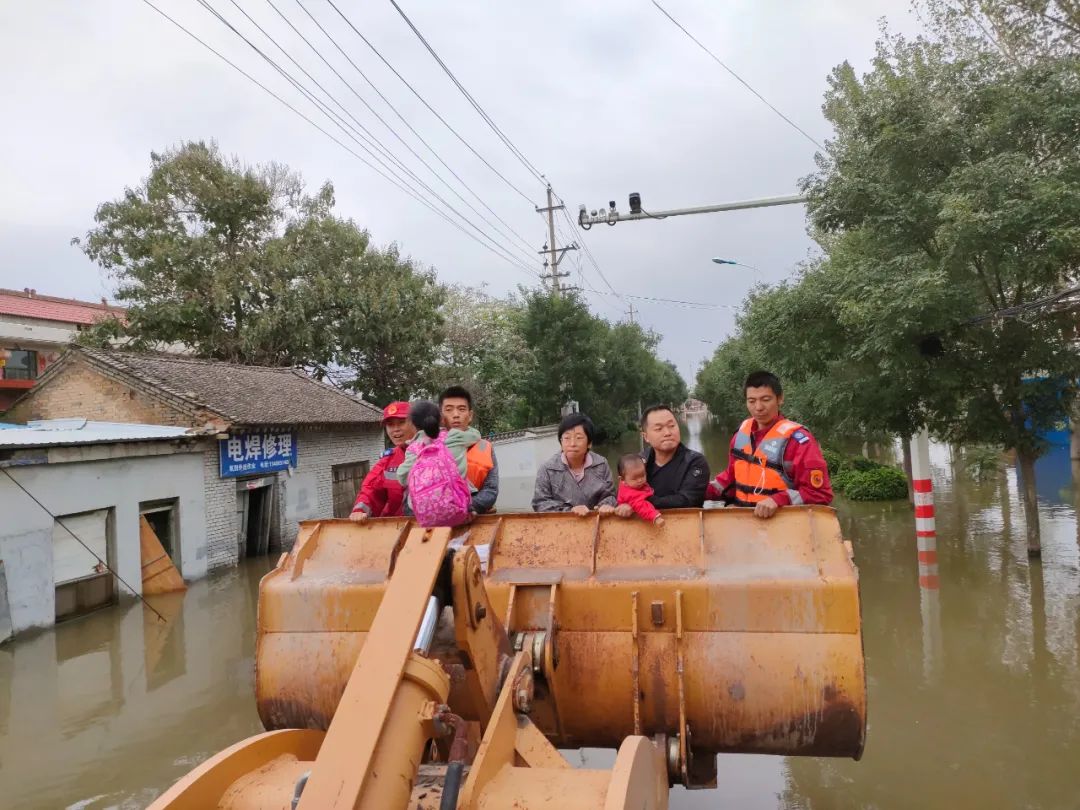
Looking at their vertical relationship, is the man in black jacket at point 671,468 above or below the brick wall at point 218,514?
above

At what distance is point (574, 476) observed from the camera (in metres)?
4.43

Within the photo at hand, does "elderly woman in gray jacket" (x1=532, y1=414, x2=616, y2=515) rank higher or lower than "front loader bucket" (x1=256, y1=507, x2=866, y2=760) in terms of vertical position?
higher

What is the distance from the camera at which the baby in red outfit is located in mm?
3535

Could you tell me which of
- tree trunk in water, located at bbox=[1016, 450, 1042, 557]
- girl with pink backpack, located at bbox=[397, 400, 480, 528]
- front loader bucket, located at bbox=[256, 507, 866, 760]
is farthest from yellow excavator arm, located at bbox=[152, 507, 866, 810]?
tree trunk in water, located at bbox=[1016, 450, 1042, 557]

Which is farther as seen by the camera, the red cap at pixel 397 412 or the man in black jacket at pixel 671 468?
the red cap at pixel 397 412

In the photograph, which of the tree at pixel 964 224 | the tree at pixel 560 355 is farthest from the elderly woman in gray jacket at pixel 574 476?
the tree at pixel 560 355

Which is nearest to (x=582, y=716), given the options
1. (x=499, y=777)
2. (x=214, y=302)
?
(x=499, y=777)

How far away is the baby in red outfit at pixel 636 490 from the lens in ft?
11.6

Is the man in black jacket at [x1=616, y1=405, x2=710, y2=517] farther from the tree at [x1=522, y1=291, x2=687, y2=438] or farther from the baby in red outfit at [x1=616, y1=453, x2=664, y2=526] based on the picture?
the tree at [x1=522, y1=291, x2=687, y2=438]

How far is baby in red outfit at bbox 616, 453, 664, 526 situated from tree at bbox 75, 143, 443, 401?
1705cm

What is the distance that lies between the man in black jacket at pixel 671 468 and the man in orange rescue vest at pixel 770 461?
0.76ft

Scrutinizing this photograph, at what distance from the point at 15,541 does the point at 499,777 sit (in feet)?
32.3

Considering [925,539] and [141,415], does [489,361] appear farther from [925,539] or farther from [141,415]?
[925,539]

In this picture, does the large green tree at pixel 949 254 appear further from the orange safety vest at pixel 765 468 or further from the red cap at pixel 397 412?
the red cap at pixel 397 412
